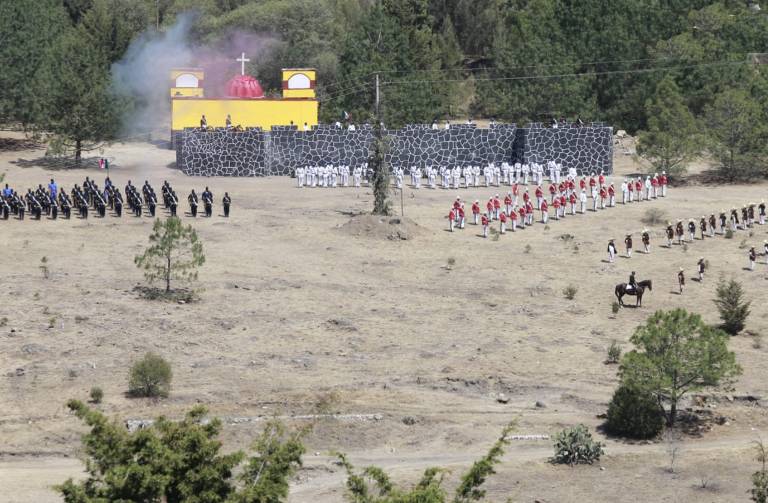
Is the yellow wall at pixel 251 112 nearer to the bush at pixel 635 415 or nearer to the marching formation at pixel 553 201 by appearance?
the marching formation at pixel 553 201

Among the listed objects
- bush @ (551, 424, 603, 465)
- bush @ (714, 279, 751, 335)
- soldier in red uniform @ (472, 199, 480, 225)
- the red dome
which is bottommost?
bush @ (551, 424, 603, 465)

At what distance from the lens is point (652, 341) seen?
29844 millimetres

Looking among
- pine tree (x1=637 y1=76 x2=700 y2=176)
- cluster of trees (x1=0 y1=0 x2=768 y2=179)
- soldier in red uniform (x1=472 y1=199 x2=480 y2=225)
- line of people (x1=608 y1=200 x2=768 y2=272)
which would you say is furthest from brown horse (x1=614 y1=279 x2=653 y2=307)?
cluster of trees (x1=0 y1=0 x2=768 y2=179)

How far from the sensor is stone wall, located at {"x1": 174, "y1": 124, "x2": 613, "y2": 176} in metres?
62.5

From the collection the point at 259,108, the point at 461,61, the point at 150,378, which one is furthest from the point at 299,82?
the point at 150,378

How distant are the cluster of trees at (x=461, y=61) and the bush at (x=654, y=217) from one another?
933 centimetres

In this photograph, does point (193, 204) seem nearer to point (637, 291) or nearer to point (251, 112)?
point (637, 291)

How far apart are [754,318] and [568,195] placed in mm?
17476

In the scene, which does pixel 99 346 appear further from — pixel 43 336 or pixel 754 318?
pixel 754 318

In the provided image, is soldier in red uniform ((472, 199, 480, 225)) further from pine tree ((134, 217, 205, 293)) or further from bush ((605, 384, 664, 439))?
bush ((605, 384, 664, 439))

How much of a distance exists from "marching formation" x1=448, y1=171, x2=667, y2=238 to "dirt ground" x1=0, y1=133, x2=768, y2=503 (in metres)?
0.79

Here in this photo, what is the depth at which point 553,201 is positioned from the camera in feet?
177

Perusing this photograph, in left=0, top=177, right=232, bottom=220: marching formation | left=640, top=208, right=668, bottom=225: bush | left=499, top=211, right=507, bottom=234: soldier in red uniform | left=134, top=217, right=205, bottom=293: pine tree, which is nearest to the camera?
left=134, top=217, right=205, bottom=293: pine tree

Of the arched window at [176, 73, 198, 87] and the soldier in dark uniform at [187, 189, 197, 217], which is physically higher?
the arched window at [176, 73, 198, 87]
